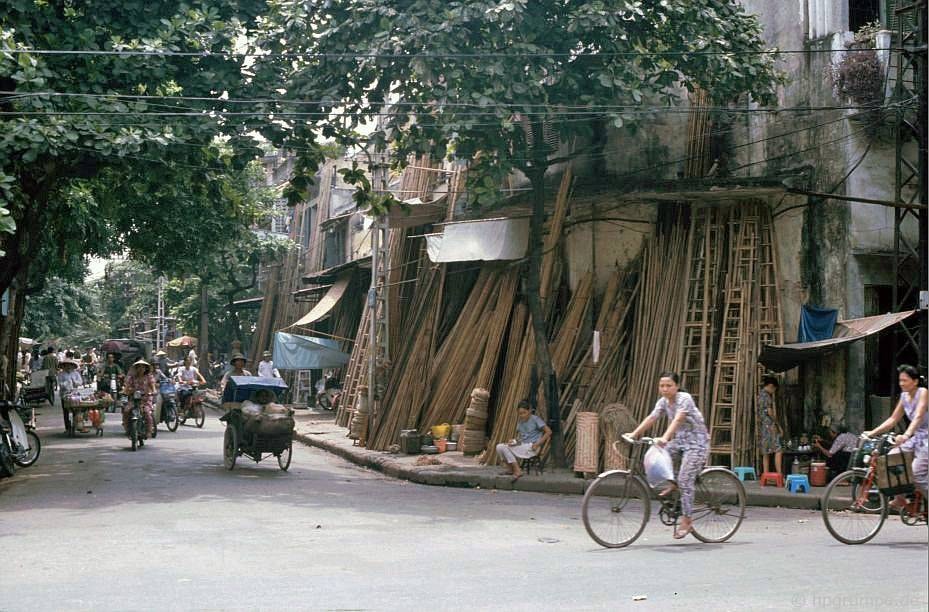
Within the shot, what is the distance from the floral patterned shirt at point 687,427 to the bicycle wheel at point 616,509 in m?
0.64

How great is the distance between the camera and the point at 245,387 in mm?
16078

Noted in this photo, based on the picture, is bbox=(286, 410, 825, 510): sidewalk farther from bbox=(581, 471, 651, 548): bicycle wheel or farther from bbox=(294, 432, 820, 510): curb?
bbox=(581, 471, 651, 548): bicycle wheel

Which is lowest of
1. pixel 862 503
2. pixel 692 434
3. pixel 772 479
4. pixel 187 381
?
pixel 772 479

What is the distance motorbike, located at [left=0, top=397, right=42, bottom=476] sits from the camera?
1466 centimetres

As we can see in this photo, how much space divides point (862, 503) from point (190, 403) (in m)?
19.1

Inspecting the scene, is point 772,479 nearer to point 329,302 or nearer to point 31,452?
point 31,452

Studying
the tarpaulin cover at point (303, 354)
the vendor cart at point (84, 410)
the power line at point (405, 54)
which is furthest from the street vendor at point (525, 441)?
the tarpaulin cover at point (303, 354)

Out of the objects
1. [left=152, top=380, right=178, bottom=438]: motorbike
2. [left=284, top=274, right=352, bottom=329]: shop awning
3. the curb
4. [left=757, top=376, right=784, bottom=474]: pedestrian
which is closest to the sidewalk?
the curb

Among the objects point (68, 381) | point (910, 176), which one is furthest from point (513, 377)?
point (68, 381)

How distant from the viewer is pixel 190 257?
1032 inches

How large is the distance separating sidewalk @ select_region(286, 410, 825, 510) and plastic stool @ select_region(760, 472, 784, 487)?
0.43 feet

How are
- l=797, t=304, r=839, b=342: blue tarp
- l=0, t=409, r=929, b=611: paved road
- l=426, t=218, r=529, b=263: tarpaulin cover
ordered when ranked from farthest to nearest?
l=426, t=218, r=529, b=263: tarpaulin cover
l=797, t=304, r=839, b=342: blue tarp
l=0, t=409, r=929, b=611: paved road

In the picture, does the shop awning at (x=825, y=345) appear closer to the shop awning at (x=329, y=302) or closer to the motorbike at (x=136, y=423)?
the motorbike at (x=136, y=423)

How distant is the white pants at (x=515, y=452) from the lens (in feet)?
49.8
